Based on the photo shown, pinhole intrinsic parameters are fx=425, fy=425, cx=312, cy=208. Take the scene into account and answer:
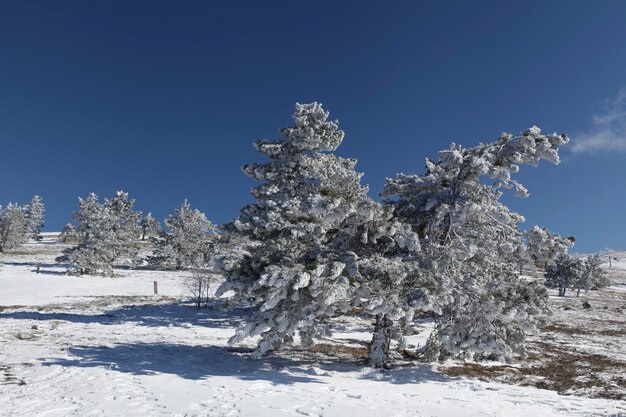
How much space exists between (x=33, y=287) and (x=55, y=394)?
31.3m

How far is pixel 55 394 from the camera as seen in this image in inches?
404

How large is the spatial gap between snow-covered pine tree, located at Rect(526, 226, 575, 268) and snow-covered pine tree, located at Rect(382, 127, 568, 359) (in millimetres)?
425

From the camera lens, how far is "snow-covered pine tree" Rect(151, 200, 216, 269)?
61.9 metres

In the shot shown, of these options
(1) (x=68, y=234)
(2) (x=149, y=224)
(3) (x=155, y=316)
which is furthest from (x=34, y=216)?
(3) (x=155, y=316)

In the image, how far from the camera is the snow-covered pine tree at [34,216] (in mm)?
104938

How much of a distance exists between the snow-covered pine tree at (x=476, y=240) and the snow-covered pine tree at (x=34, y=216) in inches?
4540

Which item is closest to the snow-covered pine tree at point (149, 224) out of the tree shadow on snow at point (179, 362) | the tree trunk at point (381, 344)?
the tree shadow on snow at point (179, 362)

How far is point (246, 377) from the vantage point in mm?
12727

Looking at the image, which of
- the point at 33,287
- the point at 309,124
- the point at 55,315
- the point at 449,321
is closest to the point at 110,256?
the point at 33,287

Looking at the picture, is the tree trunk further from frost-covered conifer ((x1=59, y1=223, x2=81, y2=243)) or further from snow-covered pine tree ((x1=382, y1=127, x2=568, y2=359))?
frost-covered conifer ((x1=59, y1=223, x2=81, y2=243))

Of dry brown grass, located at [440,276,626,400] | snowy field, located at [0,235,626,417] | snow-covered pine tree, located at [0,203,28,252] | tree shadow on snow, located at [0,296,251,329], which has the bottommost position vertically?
dry brown grass, located at [440,276,626,400]

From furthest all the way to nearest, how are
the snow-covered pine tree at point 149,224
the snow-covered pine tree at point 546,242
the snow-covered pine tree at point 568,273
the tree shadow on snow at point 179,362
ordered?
the snow-covered pine tree at point 149,224 < the snow-covered pine tree at point 568,273 < the snow-covered pine tree at point 546,242 < the tree shadow on snow at point 179,362

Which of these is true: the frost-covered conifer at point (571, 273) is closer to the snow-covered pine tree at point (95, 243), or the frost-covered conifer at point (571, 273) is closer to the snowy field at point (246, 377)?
the snowy field at point (246, 377)

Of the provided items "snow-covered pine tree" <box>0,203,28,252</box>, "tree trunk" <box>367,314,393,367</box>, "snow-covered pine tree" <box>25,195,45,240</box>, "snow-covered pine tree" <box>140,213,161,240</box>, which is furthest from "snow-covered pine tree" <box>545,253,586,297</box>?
"snow-covered pine tree" <box>25,195,45,240</box>
